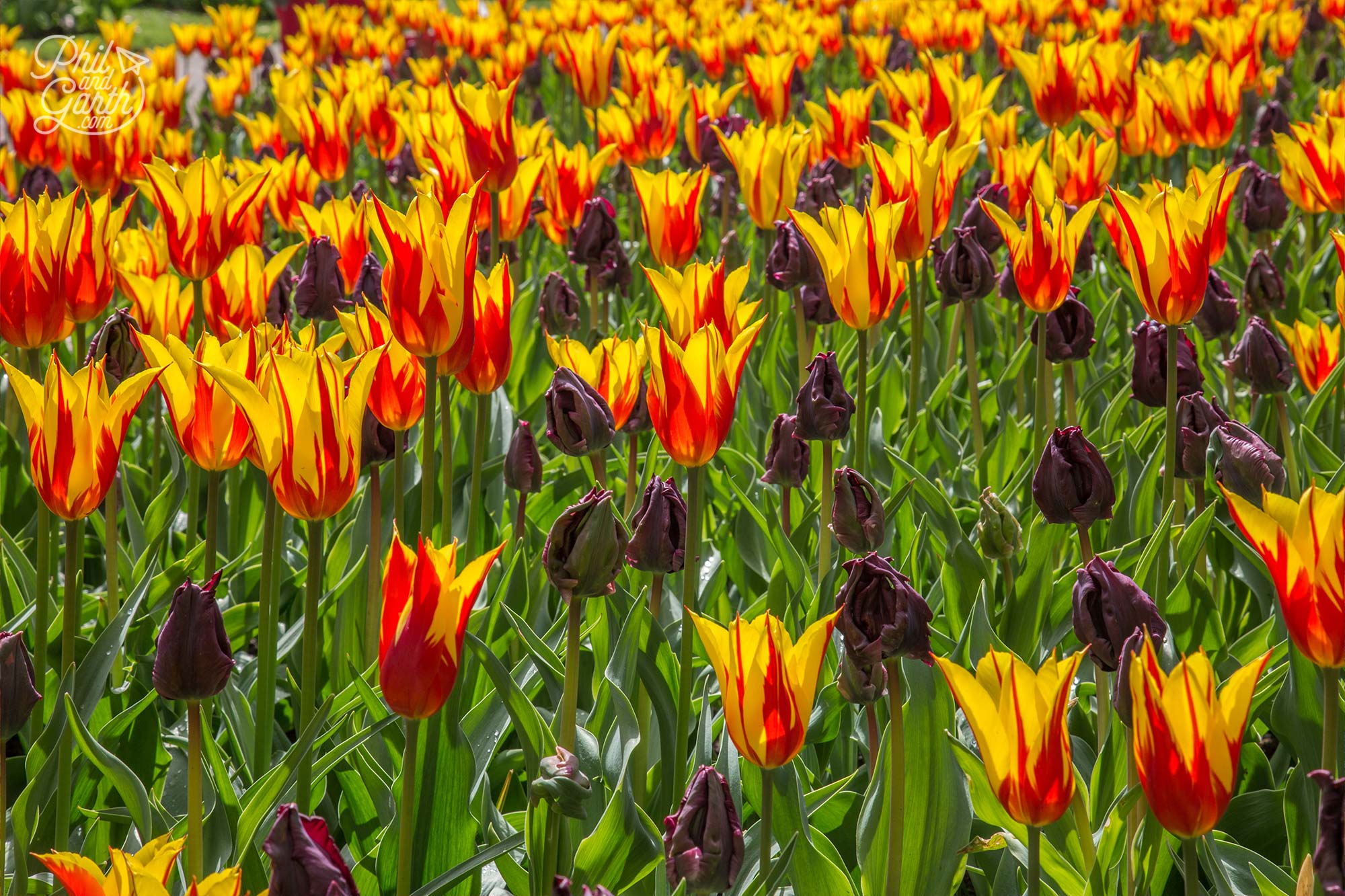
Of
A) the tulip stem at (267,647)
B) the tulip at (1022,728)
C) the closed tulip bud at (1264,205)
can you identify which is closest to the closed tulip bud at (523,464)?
the tulip stem at (267,647)

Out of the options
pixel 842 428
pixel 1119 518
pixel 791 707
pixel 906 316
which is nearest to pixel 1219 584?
pixel 1119 518

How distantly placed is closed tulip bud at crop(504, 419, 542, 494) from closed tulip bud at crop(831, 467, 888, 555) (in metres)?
0.61

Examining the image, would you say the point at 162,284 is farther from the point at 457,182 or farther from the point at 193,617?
the point at 193,617

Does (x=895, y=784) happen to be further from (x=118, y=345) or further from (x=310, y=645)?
(x=118, y=345)

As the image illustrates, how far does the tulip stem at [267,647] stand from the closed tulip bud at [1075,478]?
1046 mm

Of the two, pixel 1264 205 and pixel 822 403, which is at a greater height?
pixel 822 403

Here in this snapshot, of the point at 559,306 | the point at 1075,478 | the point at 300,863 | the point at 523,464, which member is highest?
the point at 300,863

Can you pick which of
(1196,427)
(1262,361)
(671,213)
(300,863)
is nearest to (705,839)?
(300,863)

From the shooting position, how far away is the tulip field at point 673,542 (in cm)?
145

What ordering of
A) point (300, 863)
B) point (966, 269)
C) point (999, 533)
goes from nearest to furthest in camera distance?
1. point (300, 863)
2. point (999, 533)
3. point (966, 269)

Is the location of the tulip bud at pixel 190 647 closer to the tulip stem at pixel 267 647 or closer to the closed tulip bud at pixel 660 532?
the tulip stem at pixel 267 647

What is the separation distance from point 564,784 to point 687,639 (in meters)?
0.36

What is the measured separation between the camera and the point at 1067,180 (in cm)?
331

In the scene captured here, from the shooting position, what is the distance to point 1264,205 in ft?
12.0
